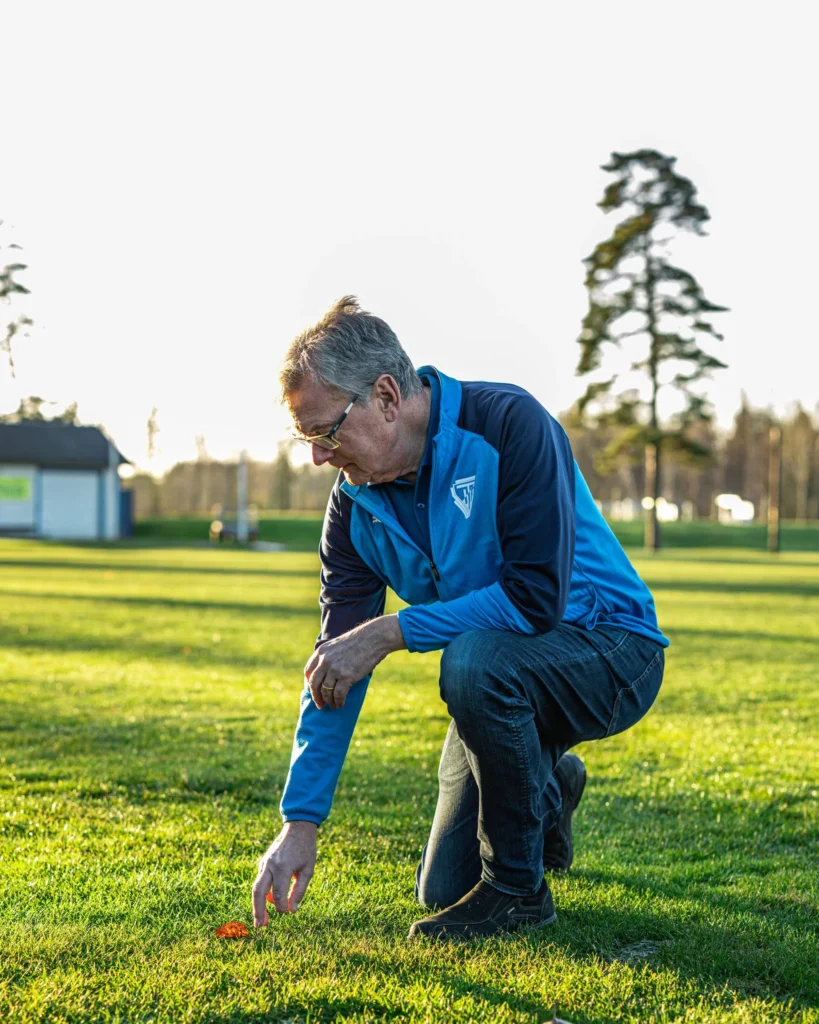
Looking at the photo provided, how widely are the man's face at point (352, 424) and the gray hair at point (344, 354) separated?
0.02 meters

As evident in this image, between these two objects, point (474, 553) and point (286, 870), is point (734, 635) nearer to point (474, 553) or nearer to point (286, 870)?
point (474, 553)

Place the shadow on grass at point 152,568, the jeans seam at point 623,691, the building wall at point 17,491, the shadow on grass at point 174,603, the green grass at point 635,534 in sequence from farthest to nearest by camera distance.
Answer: the green grass at point 635,534
the building wall at point 17,491
the shadow on grass at point 152,568
the shadow on grass at point 174,603
the jeans seam at point 623,691

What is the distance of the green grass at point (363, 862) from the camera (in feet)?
8.30

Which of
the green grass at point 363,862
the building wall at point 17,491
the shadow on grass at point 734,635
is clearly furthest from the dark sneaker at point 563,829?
the building wall at point 17,491

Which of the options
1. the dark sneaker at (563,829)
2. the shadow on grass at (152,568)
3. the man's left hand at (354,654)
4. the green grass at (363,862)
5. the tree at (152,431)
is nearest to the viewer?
the green grass at (363,862)

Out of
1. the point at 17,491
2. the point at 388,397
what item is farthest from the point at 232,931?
the point at 17,491

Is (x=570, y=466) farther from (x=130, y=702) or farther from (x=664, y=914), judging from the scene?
(x=130, y=702)

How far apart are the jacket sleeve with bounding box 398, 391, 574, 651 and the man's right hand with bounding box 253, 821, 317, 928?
595 mm

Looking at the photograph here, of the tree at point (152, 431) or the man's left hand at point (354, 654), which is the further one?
the tree at point (152, 431)

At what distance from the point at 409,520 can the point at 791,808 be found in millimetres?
2578

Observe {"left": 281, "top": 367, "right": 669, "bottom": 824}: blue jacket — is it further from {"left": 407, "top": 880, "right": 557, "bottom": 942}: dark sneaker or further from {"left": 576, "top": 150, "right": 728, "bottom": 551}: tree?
{"left": 576, "top": 150, "right": 728, "bottom": 551}: tree

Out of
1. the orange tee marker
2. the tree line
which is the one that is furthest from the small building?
the orange tee marker

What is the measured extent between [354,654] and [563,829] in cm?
121

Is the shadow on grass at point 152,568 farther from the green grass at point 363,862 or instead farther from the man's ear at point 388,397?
the man's ear at point 388,397
